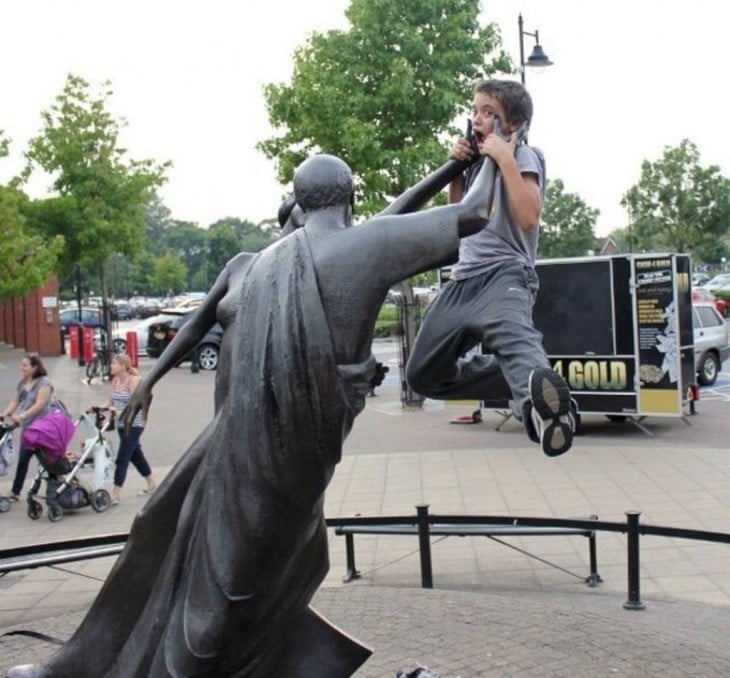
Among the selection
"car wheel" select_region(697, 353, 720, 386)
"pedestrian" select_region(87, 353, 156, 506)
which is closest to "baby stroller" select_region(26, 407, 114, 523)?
"pedestrian" select_region(87, 353, 156, 506)

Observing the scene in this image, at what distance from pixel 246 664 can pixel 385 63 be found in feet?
57.6

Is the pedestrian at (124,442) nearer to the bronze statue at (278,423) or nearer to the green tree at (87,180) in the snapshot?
the bronze statue at (278,423)

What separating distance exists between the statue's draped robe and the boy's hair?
88 cm

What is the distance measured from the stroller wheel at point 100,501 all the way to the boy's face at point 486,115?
291 inches

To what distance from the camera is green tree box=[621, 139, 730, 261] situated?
4950 centimetres

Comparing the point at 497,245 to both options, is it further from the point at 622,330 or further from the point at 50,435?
the point at 622,330

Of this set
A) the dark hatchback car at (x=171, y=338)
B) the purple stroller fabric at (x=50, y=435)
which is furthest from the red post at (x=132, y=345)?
the purple stroller fabric at (x=50, y=435)

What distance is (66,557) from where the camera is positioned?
6.27m

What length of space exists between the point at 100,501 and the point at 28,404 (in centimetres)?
137

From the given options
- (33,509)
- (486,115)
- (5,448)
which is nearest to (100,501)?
(33,509)

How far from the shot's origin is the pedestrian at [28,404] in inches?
388

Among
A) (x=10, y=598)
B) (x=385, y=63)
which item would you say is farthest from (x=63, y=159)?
(x=10, y=598)

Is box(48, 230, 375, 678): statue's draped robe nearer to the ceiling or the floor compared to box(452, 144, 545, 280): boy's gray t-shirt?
nearer to the floor

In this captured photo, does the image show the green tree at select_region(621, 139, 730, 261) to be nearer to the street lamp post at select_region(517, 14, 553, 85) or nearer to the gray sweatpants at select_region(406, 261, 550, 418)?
the street lamp post at select_region(517, 14, 553, 85)
